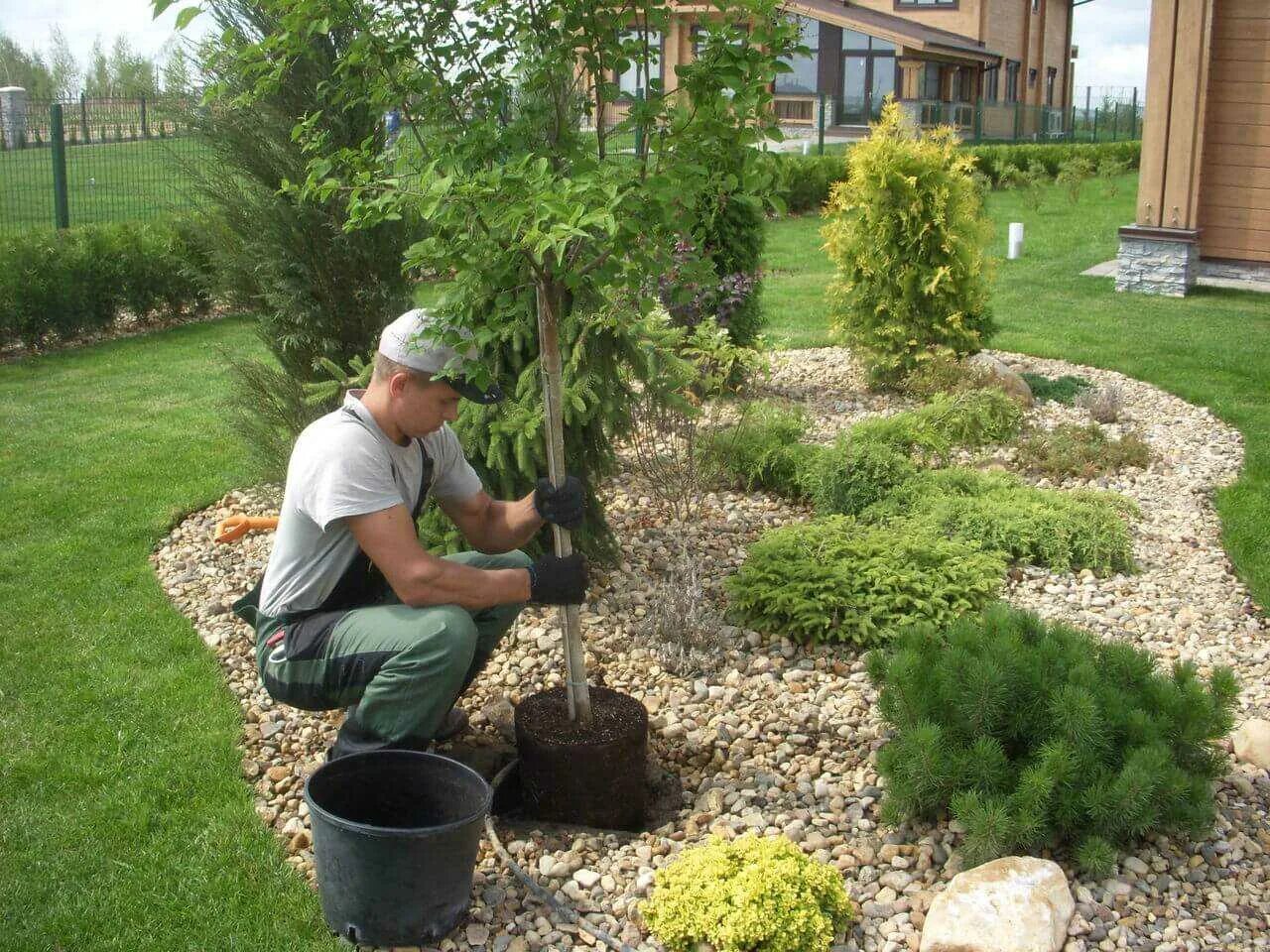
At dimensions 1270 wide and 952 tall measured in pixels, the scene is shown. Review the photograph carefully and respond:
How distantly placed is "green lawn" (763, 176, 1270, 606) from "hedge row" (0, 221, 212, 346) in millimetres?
5752

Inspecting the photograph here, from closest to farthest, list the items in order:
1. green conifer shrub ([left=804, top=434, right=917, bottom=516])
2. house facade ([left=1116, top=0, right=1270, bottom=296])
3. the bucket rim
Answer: the bucket rim < green conifer shrub ([left=804, top=434, right=917, bottom=516]) < house facade ([left=1116, top=0, right=1270, bottom=296])

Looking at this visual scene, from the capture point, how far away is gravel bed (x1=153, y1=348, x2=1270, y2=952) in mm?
3045

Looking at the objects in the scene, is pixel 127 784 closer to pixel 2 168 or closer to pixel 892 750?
pixel 892 750

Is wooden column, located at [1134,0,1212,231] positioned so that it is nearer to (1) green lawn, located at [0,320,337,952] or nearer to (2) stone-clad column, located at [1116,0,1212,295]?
(2) stone-clad column, located at [1116,0,1212,295]

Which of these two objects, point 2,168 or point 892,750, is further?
point 2,168

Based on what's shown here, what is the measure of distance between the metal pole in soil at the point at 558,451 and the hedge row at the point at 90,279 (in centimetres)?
701

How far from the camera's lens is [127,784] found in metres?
3.63

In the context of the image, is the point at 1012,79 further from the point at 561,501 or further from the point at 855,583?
the point at 561,501

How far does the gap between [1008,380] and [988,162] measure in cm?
1693

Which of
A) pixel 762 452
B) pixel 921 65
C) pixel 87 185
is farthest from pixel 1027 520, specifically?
pixel 921 65

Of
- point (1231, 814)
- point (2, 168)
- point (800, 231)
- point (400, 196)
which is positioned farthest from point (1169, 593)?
point (2, 168)

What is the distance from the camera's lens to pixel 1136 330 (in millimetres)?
10289

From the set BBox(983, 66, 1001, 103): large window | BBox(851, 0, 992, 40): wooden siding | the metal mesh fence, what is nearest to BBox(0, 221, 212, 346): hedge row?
the metal mesh fence

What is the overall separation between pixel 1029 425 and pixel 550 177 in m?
5.32
